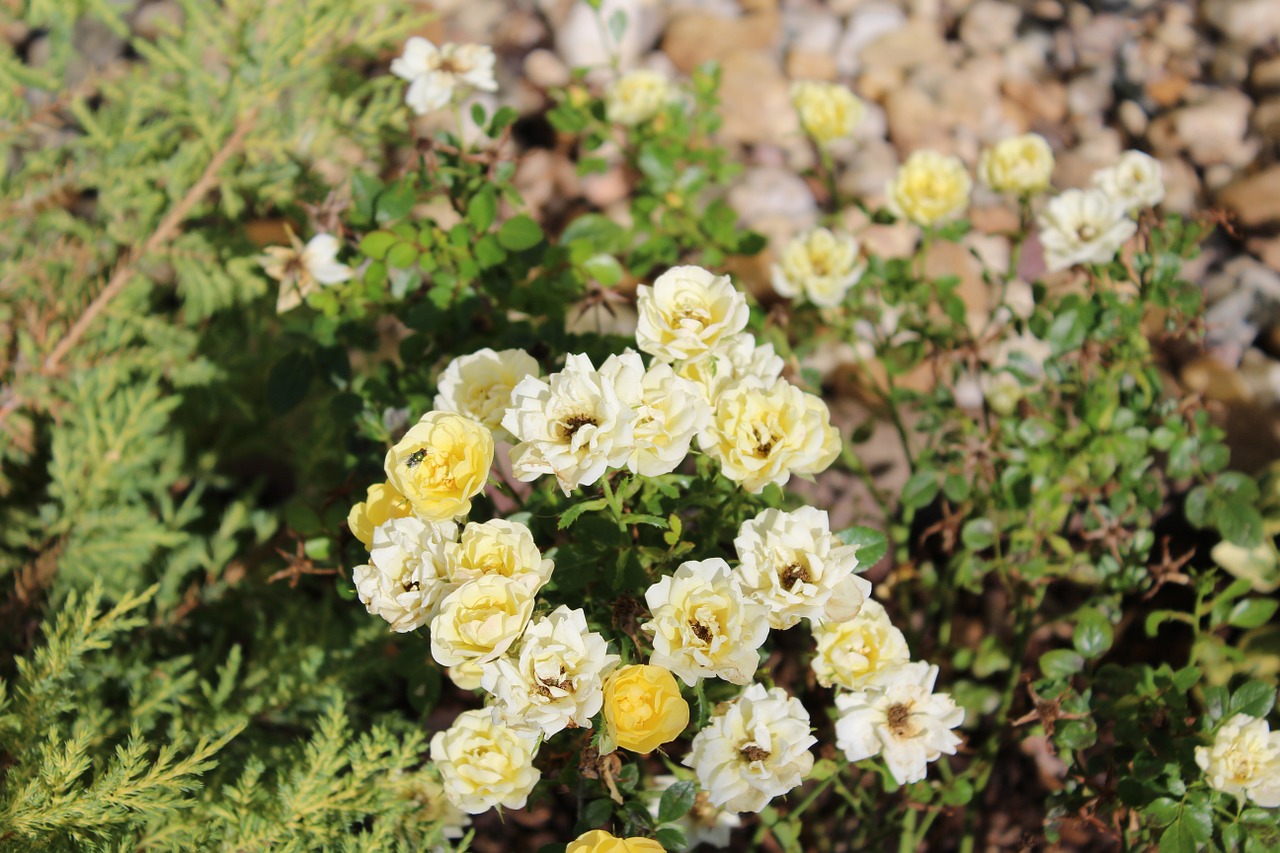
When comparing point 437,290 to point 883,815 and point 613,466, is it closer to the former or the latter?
point 613,466

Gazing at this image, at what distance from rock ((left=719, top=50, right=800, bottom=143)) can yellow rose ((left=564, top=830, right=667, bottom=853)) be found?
189cm

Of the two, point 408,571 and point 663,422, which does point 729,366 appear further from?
point 408,571

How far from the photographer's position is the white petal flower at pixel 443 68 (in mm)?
1323

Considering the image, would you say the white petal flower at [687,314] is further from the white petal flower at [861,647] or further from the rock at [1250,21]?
the rock at [1250,21]

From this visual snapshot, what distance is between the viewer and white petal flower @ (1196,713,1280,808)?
40.2 inches

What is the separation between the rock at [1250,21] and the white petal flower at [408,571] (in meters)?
2.53

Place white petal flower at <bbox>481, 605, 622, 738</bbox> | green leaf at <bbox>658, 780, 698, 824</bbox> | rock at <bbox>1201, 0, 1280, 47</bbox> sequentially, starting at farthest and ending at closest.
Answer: rock at <bbox>1201, 0, 1280, 47</bbox> → green leaf at <bbox>658, 780, 698, 824</bbox> → white petal flower at <bbox>481, 605, 622, 738</bbox>

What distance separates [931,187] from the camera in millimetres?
1496

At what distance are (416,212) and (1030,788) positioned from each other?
1.81m

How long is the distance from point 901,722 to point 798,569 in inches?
10.6

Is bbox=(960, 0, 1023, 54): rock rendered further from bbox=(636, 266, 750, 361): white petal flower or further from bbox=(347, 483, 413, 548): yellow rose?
bbox=(347, 483, 413, 548): yellow rose

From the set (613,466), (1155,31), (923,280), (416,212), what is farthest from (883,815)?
(1155,31)

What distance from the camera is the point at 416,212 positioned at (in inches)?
91.3

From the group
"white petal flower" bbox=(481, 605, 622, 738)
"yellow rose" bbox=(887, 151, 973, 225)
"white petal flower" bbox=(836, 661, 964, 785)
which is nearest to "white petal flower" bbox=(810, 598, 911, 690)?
"white petal flower" bbox=(836, 661, 964, 785)
